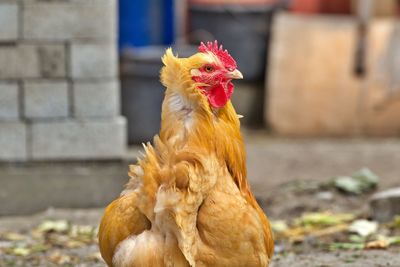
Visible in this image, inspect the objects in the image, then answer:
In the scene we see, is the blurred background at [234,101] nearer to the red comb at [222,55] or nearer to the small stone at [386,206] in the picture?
the small stone at [386,206]

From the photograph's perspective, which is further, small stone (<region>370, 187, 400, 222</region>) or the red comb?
small stone (<region>370, 187, 400, 222</region>)

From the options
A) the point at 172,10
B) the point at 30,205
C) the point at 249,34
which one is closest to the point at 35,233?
the point at 30,205

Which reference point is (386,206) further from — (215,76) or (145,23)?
(145,23)

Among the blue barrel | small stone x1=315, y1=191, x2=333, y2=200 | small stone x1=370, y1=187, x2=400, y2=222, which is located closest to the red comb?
small stone x1=370, y1=187, x2=400, y2=222

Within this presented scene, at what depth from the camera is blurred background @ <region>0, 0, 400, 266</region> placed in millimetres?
7348

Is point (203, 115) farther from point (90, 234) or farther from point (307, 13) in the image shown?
point (307, 13)

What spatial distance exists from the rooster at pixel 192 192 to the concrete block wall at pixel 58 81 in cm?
348

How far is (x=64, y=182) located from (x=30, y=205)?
306 millimetres

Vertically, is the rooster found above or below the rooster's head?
below

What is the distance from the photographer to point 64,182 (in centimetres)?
817

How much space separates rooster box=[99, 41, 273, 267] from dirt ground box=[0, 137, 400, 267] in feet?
5.15

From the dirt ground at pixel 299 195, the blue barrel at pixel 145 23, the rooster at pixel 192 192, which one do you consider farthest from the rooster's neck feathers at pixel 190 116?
the blue barrel at pixel 145 23

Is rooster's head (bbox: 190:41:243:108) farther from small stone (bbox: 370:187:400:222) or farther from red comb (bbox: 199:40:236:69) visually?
small stone (bbox: 370:187:400:222)

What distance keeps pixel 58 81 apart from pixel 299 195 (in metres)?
2.02
